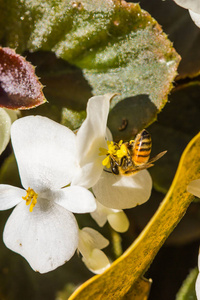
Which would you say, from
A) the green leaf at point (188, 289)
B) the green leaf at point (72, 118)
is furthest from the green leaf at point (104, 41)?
the green leaf at point (188, 289)

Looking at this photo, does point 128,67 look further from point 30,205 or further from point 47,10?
point 30,205

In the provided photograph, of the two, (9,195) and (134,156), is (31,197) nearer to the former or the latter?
(9,195)

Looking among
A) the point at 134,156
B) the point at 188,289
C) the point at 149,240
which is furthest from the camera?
the point at 188,289

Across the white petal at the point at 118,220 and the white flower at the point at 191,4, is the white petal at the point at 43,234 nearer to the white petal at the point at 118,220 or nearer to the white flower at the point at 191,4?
the white petal at the point at 118,220

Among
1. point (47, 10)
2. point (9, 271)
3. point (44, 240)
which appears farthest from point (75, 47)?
point (9, 271)

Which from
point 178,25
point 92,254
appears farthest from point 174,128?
point 92,254

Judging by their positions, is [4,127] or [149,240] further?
[4,127]
